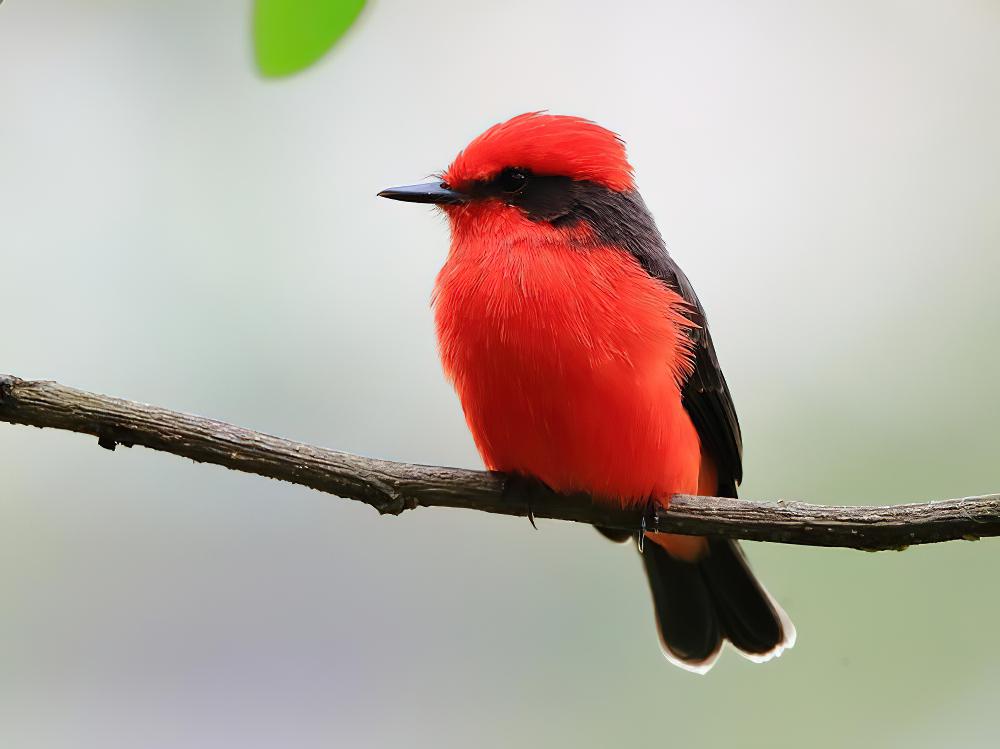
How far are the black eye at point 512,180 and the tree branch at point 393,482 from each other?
1123 millimetres

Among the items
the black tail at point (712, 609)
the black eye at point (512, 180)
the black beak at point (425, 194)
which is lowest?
the black tail at point (712, 609)

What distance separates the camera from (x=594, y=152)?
12.2 feet

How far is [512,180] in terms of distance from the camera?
3676 mm

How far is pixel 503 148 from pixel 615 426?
108 cm

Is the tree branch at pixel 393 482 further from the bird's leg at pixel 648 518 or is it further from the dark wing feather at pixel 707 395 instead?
the dark wing feather at pixel 707 395

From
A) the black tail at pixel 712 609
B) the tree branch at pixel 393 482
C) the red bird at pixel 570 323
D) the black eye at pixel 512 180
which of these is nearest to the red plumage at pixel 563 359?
the red bird at pixel 570 323

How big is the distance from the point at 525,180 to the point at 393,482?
133 centimetres

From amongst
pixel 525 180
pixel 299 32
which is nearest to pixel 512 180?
pixel 525 180

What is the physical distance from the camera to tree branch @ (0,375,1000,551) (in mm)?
2621

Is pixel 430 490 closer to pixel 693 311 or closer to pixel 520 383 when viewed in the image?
pixel 520 383

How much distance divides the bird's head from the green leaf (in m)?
2.60

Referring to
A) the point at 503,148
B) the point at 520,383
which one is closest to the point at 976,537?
the point at 520,383

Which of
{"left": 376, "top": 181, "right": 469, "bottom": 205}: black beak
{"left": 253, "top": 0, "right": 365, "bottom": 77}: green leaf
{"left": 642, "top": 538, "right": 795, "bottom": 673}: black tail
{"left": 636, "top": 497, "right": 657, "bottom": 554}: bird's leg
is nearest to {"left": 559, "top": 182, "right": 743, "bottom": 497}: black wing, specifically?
{"left": 376, "top": 181, "right": 469, "bottom": 205}: black beak

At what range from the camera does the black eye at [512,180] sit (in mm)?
3664
